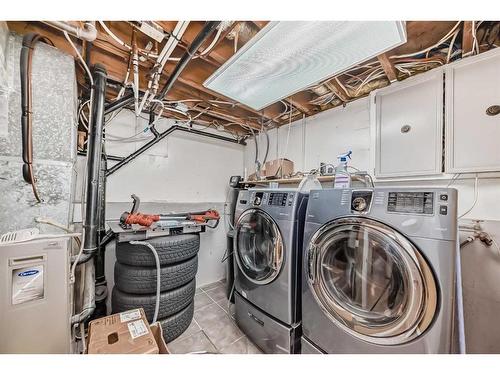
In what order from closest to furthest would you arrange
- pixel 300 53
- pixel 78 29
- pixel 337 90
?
pixel 78 29 < pixel 300 53 < pixel 337 90

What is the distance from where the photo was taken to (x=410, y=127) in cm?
151

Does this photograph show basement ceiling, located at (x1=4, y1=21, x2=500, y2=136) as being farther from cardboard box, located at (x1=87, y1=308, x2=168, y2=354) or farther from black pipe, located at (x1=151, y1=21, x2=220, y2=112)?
cardboard box, located at (x1=87, y1=308, x2=168, y2=354)

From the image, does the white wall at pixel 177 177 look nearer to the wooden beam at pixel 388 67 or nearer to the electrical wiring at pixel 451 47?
the wooden beam at pixel 388 67

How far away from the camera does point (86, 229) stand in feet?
4.35

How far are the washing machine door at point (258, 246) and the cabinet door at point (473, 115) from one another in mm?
1414

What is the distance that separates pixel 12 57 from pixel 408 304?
8.46ft

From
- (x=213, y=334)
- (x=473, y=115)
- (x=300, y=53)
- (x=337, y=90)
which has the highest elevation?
(x=337, y=90)

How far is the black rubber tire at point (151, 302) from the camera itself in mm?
1432

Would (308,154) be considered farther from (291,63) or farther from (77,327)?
(77,327)

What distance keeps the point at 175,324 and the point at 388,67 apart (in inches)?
110

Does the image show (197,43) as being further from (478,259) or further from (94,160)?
(478,259)

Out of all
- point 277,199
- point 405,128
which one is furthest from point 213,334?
point 405,128

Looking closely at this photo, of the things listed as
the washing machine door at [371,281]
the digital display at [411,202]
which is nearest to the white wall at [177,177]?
the washing machine door at [371,281]
